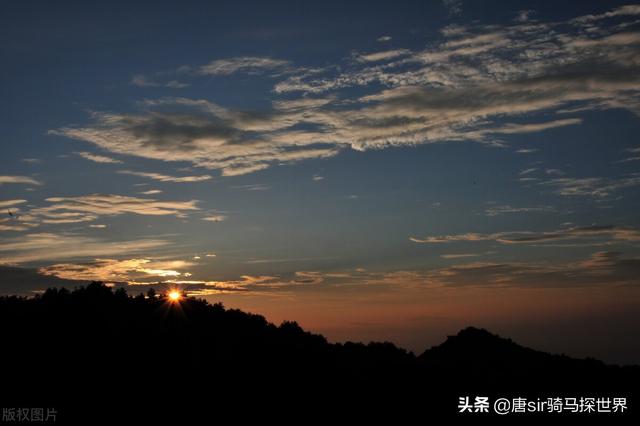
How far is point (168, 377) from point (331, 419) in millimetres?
22108

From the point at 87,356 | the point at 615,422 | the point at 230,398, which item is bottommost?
the point at 615,422

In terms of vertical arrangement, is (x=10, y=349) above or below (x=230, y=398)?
above

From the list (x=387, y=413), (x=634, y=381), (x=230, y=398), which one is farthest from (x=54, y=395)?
(x=634, y=381)

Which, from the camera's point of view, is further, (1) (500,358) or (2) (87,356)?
(1) (500,358)

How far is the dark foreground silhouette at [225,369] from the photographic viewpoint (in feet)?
233

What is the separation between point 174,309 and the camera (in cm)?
9700

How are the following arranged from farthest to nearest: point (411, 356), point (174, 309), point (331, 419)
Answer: point (411, 356)
point (174, 309)
point (331, 419)

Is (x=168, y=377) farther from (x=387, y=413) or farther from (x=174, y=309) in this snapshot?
(x=387, y=413)

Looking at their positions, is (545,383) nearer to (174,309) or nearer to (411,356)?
(411,356)

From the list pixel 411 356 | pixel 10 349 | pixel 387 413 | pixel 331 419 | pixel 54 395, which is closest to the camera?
pixel 54 395

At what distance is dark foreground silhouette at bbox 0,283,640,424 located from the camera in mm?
71062

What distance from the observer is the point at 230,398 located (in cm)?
7669

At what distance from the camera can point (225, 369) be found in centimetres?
8300

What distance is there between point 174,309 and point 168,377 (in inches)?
837
